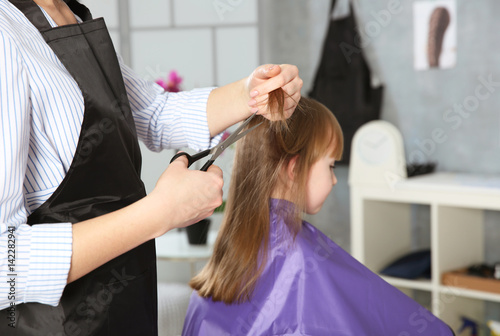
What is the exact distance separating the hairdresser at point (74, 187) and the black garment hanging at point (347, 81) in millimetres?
2250

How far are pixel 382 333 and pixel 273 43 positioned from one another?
257 centimetres

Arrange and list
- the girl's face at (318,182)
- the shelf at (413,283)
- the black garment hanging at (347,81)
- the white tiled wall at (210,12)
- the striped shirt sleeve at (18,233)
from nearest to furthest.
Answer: the striped shirt sleeve at (18,233), the girl's face at (318,182), the shelf at (413,283), the black garment hanging at (347,81), the white tiled wall at (210,12)

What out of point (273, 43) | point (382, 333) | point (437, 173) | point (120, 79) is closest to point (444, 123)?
point (437, 173)

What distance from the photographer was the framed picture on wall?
304 centimetres

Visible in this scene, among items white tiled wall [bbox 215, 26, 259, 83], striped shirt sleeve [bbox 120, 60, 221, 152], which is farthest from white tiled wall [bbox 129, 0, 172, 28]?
striped shirt sleeve [bbox 120, 60, 221, 152]

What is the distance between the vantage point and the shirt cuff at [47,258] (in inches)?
30.8

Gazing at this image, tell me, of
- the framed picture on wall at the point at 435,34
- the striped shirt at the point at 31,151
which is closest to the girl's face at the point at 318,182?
the striped shirt at the point at 31,151

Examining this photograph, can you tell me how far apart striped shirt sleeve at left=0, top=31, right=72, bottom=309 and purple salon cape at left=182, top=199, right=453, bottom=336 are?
29.3 inches

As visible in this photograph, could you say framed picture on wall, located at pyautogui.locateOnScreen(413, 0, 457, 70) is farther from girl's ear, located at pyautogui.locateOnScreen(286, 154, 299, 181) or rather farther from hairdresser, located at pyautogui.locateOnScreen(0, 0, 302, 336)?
hairdresser, located at pyautogui.locateOnScreen(0, 0, 302, 336)

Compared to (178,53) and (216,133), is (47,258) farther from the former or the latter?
(178,53)

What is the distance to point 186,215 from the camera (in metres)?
0.86

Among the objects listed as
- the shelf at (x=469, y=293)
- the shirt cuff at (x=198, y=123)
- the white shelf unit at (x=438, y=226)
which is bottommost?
the shelf at (x=469, y=293)

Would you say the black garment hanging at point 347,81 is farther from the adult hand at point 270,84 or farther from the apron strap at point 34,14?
the apron strap at point 34,14

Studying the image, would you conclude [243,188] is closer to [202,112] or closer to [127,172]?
[202,112]
